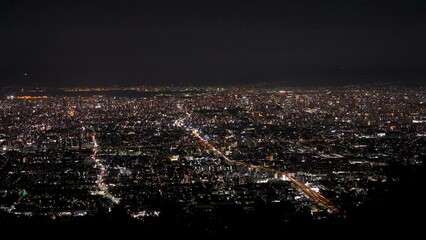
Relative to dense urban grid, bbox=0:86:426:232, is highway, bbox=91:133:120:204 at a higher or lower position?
lower

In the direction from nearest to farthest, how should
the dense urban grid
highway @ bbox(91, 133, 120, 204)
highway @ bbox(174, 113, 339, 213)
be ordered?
the dense urban grid
highway @ bbox(174, 113, 339, 213)
highway @ bbox(91, 133, 120, 204)

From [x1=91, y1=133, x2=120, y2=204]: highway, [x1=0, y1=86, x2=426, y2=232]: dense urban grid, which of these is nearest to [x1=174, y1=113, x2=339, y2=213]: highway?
[x1=0, y1=86, x2=426, y2=232]: dense urban grid

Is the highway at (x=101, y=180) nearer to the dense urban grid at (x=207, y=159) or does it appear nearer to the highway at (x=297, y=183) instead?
the dense urban grid at (x=207, y=159)

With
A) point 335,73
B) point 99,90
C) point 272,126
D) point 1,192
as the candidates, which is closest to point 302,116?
point 272,126

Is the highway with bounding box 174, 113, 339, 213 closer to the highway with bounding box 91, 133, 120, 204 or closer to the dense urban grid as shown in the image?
the dense urban grid

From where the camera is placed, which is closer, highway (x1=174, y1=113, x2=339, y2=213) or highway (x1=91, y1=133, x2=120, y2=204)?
highway (x1=174, y1=113, x2=339, y2=213)

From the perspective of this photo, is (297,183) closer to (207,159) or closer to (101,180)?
(207,159)

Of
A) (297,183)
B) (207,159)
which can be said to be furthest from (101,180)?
(297,183)

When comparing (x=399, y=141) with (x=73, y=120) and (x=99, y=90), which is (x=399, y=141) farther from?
(x=99, y=90)
